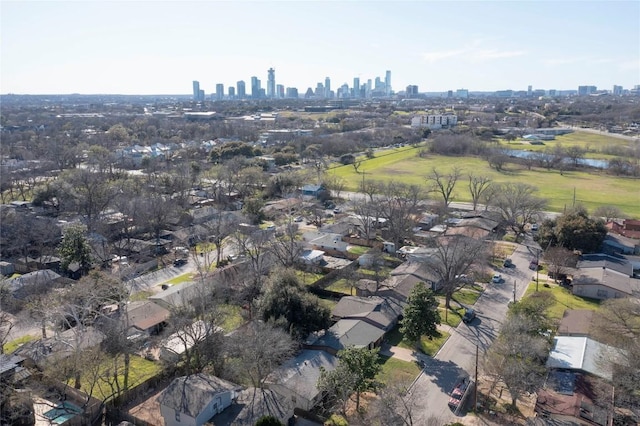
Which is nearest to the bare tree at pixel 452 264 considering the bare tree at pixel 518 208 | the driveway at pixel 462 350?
the driveway at pixel 462 350

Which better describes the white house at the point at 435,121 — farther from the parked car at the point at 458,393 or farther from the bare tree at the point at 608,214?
the parked car at the point at 458,393

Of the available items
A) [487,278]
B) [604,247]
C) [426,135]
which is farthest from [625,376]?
[426,135]

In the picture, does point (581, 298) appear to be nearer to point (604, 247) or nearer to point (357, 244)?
point (604, 247)

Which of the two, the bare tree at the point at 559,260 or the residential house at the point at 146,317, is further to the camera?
the bare tree at the point at 559,260

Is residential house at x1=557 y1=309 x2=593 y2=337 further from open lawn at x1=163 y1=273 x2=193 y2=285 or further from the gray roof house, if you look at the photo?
open lawn at x1=163 y1=273 x2=193 y2=285

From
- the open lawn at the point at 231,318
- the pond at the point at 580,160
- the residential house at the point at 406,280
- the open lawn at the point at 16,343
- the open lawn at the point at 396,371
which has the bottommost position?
the open lawn at the point at 16,343

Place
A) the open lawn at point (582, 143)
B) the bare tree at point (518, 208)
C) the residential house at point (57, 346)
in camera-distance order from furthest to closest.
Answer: the open lawn at point (582, 143) → the bare tree at point (518, 208) → the residential house at point (57, 346)

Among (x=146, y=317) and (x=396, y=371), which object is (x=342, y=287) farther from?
(x=146, y=317)
